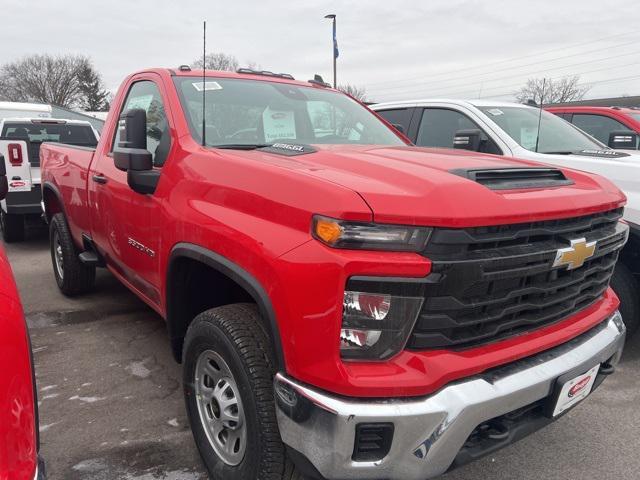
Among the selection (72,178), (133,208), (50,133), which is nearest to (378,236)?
(133,208)

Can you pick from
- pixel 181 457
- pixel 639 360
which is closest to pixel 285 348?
pixel 181 457

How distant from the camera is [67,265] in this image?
479 centimetres

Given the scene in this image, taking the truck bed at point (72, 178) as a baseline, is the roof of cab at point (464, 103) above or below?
above

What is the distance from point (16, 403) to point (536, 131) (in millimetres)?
4749

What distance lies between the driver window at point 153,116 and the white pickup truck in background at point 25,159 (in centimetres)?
331

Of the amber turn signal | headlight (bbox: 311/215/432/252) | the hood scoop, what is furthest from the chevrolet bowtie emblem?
the amber turn signal

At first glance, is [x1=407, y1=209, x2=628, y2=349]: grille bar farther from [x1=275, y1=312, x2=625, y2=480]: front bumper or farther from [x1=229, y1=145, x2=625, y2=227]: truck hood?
[x1=275, y1=312, x2=625, y2=480]: front bumper

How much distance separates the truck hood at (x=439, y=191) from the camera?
1.71 meters

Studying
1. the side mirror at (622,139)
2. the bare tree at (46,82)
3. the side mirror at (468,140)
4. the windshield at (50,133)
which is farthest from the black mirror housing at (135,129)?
the bare tree at (46,82)

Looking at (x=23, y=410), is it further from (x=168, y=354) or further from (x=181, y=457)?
(x=168, y=354)

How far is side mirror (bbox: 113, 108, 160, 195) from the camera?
104 inches

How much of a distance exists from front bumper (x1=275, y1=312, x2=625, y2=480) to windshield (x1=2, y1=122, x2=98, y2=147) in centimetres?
756

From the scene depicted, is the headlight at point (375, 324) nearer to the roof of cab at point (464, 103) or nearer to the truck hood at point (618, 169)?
the truck hood at point (618, 169)

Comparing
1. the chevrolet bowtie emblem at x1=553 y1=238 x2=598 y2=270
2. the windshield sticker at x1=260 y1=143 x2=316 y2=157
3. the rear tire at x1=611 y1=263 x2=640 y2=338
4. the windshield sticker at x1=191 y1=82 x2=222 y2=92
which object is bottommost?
the rear tire at x1=611 y1=263 x2=640 y2=338
